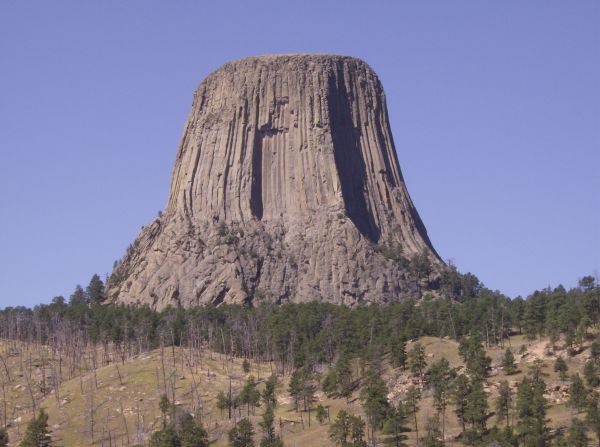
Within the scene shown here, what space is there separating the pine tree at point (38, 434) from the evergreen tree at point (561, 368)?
64.9 metres

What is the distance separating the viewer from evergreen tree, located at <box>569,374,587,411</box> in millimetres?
154500

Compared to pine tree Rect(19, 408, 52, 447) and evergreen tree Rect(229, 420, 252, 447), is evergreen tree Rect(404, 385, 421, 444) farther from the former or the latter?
pine tree Rect(19, 408, 52, 447)

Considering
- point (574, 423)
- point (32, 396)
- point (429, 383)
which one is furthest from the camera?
point (32, 396)

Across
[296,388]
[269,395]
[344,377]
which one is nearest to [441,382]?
[344,377]

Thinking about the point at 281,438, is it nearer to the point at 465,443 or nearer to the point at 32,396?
the point at 465,443

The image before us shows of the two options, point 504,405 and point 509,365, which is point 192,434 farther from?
point 509,365

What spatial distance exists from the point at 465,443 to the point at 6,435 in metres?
59.3

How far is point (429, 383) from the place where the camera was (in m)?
179

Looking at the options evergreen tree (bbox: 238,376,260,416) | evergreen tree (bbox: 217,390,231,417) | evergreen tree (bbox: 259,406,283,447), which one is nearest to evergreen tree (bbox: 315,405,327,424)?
evergreen tree (bbox: 259,406,283,447)

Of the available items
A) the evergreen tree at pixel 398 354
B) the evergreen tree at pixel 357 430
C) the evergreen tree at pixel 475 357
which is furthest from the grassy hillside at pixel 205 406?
the evergreen tree at pixel 357 430

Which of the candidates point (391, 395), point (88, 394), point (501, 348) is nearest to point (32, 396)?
point (88, 394)

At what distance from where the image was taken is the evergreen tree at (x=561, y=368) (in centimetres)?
16962

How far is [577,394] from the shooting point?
156000 mm

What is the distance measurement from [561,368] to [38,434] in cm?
6587
